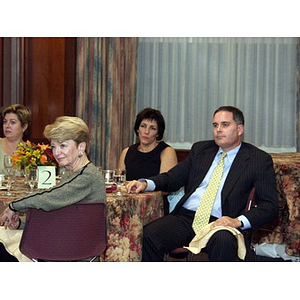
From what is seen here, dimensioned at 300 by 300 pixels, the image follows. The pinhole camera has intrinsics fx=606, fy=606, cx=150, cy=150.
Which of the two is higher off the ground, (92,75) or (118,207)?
(92,75)

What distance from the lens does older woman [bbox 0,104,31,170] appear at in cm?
505

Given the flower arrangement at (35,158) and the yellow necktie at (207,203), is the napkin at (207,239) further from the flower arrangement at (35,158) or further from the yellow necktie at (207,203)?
the flower arrangement at (35,158)

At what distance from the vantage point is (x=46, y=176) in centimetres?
389

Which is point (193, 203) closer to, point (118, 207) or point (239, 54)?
point (118, 207)

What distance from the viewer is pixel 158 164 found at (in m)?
5.26

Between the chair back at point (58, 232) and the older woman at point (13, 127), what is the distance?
213 centimetres

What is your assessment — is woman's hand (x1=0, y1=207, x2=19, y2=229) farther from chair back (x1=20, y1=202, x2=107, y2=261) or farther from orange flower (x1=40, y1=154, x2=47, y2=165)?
orange flower (x1=40, y1=154, x2=47, y2=165)

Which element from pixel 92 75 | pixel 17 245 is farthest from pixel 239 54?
pixel 17 245

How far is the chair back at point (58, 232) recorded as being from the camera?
9.64ft

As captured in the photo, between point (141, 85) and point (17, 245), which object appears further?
point (141, 85)

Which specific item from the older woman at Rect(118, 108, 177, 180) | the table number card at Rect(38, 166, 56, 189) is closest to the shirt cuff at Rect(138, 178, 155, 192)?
the table number card at Rect(38, 166, 56, 189)

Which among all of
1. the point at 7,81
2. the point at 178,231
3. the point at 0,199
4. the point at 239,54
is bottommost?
the point at 178,231
